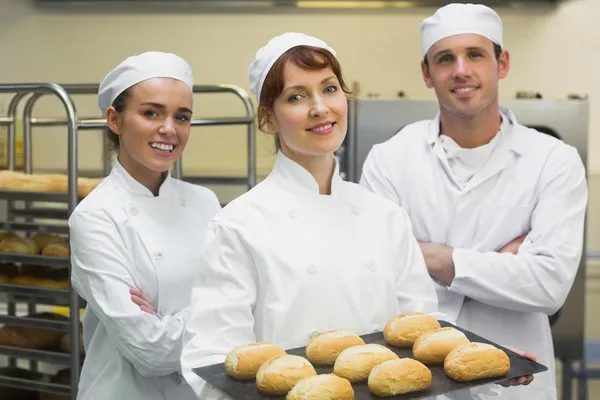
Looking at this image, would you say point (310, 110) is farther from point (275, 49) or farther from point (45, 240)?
point (45, 240)

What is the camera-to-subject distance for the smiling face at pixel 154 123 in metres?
1.63

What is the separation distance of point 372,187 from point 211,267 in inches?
30.5

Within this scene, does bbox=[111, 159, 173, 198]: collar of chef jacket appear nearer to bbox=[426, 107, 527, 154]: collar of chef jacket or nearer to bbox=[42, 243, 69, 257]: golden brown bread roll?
bbox=[42, 243, 69, 257]: golden brown bread roll

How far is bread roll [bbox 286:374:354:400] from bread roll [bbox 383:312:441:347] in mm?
188

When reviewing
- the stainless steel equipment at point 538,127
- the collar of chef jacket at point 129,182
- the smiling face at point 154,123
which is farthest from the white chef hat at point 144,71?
the stainless steel equipment at point 538,127

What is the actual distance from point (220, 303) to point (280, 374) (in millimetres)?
217

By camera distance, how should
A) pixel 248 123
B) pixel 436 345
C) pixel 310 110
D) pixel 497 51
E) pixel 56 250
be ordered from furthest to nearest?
pixel 248 123 → pixel 56 250 → pixel 497 51 → pixel 310 110 → pixel 436 345

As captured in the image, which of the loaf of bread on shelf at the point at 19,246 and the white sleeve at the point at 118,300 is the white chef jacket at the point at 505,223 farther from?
the loaf of bread on shelf at the point at 19,246

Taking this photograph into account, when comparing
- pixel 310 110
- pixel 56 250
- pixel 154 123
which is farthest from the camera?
pixel 56 250

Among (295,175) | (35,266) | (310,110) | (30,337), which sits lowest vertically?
(30,337)

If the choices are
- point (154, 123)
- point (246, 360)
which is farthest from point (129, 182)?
point (246, 360)

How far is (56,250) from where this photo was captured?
80.9 inches

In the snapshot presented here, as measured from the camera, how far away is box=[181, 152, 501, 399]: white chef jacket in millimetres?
1216

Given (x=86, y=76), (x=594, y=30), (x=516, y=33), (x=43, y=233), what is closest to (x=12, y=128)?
(x=43, y=233)
